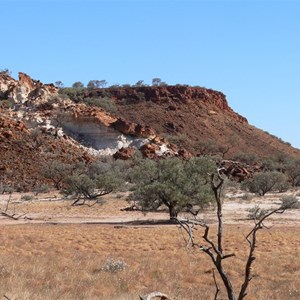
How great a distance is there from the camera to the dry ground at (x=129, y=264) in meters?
10.4

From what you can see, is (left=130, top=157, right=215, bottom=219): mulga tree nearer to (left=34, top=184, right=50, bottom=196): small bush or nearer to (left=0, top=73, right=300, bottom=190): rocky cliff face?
(left=34, top=184, right=50, bottom=196): small bush

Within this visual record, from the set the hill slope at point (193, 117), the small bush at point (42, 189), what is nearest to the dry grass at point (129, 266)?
the small bush at point (42, 189)

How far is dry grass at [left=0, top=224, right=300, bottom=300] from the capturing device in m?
10.3

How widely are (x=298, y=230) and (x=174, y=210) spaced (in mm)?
7657

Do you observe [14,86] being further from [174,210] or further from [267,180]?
[174,210]

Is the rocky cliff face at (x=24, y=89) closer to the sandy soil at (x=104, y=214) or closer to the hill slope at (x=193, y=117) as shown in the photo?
the hill slope at (x=193, y=117)

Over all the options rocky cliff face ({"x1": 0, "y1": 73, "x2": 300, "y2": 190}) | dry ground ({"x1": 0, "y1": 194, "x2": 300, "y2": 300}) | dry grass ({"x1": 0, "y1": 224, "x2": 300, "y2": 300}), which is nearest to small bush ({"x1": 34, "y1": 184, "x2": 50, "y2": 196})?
rocky cliff face ({"x1": 0, "y1": 73, "x2": 300, "y2": 190})

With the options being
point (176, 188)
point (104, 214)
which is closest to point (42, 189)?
point (104, 214)

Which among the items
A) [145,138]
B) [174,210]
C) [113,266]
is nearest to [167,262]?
[113,266]

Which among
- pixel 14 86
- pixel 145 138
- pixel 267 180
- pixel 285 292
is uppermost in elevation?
pixel 14 86

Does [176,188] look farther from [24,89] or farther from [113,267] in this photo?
[24,89]

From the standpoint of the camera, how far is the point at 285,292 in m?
10.8

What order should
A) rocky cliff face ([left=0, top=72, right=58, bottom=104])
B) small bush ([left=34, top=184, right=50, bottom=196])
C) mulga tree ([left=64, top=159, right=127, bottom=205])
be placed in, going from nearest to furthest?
mulga tree ([left=64, top=159, right=127, bottom=205]) → small bush ([left=34, top=184, right=50, bottom=196]) → rocky cliff face ([left=0, top=72, right=58, bottom=104])

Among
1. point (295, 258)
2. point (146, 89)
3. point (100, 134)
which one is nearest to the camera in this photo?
point (295, 258)
